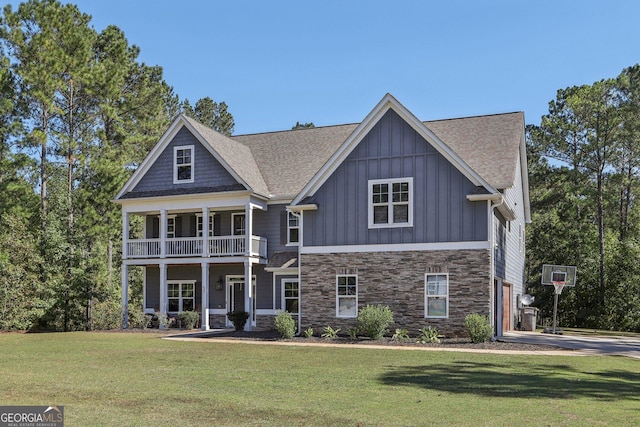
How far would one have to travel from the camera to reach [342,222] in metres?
24.5

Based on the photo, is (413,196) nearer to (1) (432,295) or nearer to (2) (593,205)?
(1) (432,295)

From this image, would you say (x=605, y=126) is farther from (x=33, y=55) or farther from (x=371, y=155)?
(x=33, y=55)

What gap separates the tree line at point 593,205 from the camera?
36.5 metres

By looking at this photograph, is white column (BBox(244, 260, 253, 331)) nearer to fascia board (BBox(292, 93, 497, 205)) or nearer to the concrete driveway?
fascia board (BBox(292, 93, 497, 205))

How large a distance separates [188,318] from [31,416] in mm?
21148

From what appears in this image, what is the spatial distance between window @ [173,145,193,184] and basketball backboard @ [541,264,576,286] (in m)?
16.4

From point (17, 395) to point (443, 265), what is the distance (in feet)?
50.3

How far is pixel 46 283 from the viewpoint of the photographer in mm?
31125

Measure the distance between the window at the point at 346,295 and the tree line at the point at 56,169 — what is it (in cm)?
1210

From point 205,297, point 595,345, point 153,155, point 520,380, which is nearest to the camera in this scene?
point 520,380

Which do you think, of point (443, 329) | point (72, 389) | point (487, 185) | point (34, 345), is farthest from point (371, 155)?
point (72, 389)

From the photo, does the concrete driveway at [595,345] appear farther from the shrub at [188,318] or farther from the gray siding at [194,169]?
the gray siding at [194,169]

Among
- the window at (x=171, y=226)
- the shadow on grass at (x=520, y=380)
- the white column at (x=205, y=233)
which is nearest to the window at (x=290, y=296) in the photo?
the white column at (x=205, y=233)

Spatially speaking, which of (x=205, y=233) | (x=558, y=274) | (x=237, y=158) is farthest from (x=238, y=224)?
(x=558, y=274)
